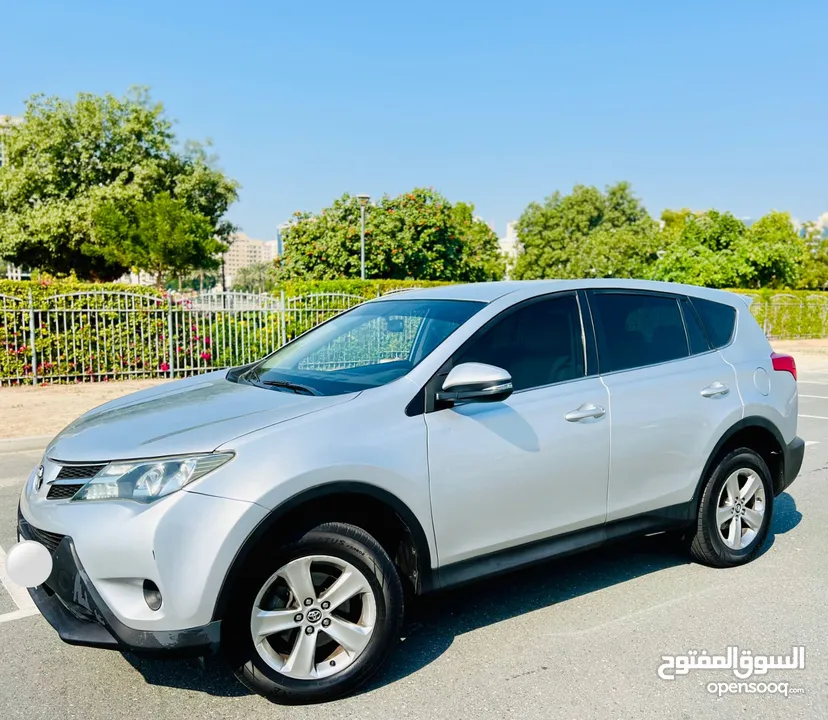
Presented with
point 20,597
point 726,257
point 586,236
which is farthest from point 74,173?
point 586,236

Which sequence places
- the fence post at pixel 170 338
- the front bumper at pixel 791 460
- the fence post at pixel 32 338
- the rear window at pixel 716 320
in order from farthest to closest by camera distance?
1. the fence post at pixel 170 338
2. the fence post at pixel 32 338
3. the front bumper at pixel 791 460
4. the rear window at pixel 716 320

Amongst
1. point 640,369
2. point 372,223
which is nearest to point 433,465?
point 640,369

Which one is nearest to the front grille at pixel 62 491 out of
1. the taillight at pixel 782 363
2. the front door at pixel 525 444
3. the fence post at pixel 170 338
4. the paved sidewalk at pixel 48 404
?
the front door at pixel 525 444

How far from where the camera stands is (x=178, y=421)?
3154 millimetres

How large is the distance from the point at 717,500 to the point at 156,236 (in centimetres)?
2928

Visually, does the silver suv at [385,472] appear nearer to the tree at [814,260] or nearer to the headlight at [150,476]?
the headlight at [150,476]

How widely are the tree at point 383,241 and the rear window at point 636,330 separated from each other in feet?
78.1

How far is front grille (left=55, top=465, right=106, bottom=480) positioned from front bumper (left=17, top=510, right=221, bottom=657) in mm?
240

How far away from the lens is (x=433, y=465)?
10.6 feet

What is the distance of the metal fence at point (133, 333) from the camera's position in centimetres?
1337

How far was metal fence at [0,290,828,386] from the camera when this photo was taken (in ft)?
43.9

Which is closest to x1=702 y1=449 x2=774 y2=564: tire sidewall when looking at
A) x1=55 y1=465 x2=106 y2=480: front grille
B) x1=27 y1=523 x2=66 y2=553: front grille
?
x1=55 y1=465 x2=106 y2=480: front grille

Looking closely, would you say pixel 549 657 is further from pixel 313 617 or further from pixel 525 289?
pixel 525 289

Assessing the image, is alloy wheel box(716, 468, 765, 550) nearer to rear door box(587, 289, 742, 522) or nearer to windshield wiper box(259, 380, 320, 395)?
rear door box(587, 289, 742, 522)
